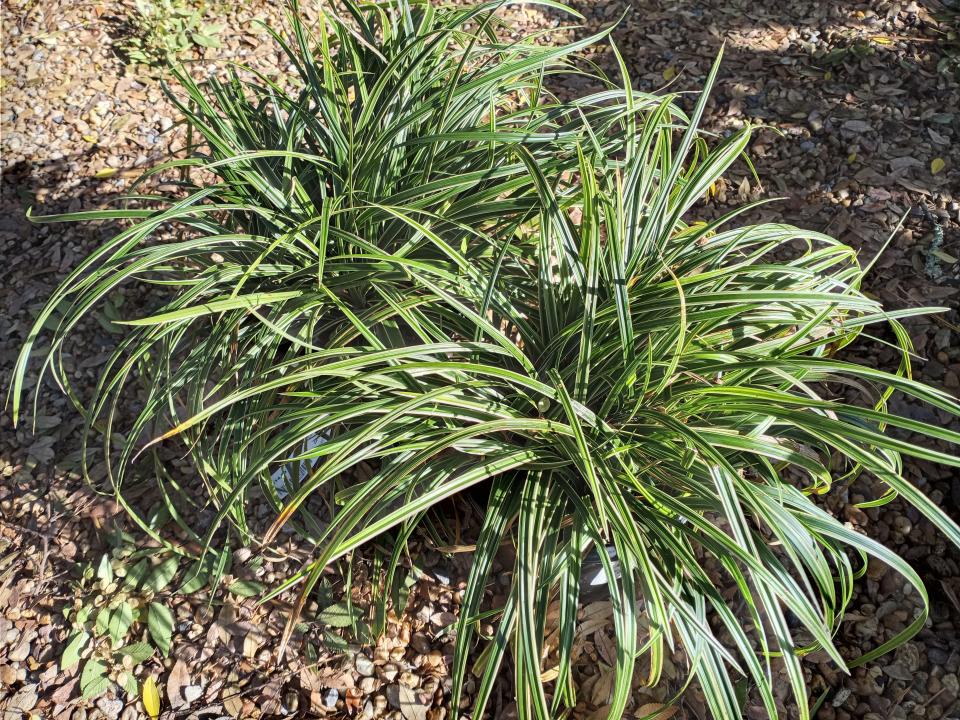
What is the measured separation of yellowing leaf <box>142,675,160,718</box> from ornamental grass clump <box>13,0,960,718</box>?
40 cm

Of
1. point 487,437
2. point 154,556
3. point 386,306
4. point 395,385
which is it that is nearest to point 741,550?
point 487,437

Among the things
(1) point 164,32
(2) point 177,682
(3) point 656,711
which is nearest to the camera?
(3) point 656,711

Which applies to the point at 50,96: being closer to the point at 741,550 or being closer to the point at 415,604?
the point at 415,604

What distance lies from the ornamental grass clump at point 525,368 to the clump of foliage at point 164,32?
152 cm

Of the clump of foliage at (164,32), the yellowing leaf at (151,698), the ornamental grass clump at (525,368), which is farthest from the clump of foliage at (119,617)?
the clump of foliage at (164,32)

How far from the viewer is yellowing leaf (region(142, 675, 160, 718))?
6.13 feet

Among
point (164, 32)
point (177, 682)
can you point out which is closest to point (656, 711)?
point (177, 682)

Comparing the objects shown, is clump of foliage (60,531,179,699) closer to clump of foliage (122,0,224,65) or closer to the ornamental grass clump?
the ornamental grass clump

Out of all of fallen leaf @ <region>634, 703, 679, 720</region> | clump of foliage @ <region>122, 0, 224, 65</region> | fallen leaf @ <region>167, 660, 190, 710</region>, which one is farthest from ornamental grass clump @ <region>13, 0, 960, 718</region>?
clump of foliage @ <region>122, 0, 224, 65</region>

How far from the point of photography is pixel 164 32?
10.9 ft

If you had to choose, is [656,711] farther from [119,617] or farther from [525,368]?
[119,617]

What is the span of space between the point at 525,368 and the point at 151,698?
1329 millimetres

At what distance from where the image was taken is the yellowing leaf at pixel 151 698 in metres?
1.87

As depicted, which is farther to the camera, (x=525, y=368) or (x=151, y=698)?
(x=151, y=698)
